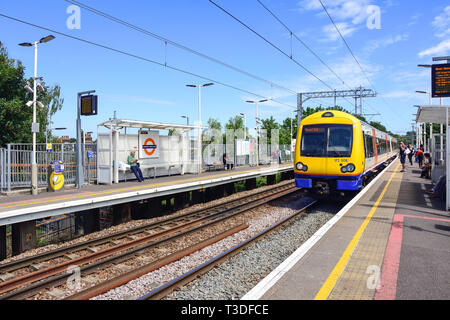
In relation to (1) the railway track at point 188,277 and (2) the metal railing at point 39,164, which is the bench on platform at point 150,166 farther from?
(1) the railway track at point 188,277

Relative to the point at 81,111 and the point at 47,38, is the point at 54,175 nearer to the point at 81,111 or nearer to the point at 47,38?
the point at 81,111

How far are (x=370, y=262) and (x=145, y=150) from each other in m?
12.3

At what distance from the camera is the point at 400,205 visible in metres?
9.94

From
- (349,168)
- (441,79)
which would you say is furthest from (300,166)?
(441,79)

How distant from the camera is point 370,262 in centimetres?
512

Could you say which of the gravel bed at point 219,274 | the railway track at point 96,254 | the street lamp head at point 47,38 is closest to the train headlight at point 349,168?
the gravel bed at point 219,274

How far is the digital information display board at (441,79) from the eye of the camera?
10930 mm

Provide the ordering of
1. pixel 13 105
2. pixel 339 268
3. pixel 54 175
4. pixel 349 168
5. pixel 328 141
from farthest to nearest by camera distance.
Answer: pixel 13 105 < pixel 54 175 < pixel 328 141 < pixel 349 168 < pixel 339 268

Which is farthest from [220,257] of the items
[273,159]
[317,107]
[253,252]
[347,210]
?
[317,107]

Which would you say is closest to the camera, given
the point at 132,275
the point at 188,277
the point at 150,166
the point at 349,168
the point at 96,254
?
the point at 188,277

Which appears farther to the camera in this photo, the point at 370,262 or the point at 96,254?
the point at 96,254

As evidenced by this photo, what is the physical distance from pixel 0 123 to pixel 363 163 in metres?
23.0

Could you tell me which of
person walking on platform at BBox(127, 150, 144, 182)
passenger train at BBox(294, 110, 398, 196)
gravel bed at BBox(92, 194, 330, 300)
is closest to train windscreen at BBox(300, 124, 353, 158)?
passenger train at BBox(294, 110, 398, 196)

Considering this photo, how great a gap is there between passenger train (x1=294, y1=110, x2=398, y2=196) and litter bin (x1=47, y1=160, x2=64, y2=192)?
8652 mm
